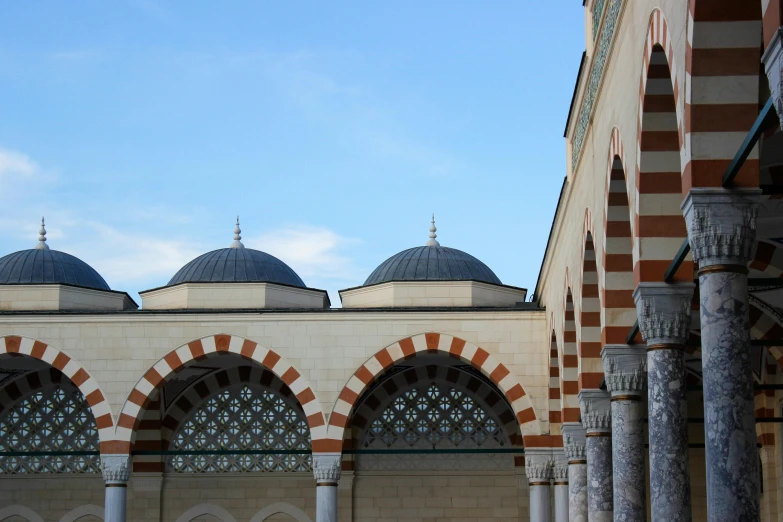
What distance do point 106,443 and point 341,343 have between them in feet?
10.1

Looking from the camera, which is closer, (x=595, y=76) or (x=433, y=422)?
(x=595, y=76)

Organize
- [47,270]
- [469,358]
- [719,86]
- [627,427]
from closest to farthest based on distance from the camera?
[719,86]
[627,427]
[469,358]
[47,270]

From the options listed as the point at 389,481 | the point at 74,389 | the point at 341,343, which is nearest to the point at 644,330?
the point at 341,343

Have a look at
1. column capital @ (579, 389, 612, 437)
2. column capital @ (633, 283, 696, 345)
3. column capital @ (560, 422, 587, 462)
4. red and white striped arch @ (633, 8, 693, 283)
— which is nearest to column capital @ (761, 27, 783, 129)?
red and white striped arch @ (633, 8, 693, 283)

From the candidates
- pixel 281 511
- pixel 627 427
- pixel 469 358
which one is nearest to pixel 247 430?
pixel 281 511

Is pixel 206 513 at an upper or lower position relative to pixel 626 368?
lower

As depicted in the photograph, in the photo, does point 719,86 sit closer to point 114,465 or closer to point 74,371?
point 114,465

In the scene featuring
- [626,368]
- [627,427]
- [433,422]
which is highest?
[433,422]

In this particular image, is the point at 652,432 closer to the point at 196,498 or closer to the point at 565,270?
the point at 565,270

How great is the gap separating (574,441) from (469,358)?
2.39 meters

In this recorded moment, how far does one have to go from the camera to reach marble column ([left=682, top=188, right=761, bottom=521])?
5.79 metres

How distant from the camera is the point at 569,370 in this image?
519 inches

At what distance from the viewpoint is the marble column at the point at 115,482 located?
1512 centimetres

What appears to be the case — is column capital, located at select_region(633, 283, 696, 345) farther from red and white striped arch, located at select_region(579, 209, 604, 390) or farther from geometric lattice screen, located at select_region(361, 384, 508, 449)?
geometric lattice screen, located at select_region(361, 384, 508, 449)
